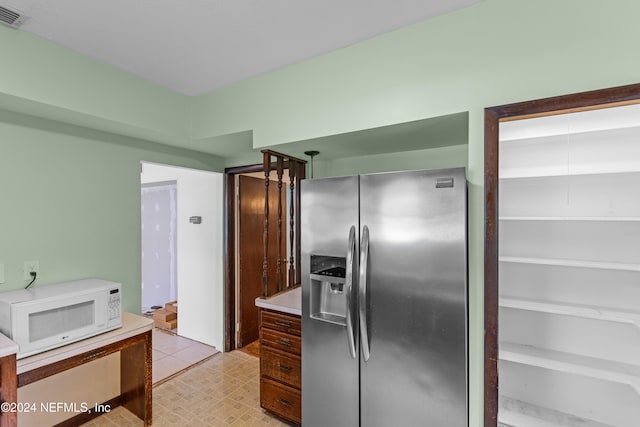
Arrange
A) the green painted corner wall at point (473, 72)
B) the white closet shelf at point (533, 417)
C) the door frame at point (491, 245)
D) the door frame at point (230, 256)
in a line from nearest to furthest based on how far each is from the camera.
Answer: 1. the green painted corner wall at point (473, 72)
2. the door frame at point (491, 245)
3. the white closet shelf at point (533, 417)
4. the door frame at point (230, 256)

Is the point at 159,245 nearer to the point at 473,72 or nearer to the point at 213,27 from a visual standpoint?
the point at 213,27

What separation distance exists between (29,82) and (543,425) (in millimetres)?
3511

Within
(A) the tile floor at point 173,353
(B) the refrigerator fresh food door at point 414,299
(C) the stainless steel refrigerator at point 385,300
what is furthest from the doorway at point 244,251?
(B) the refrigerator fresh food door at point 414,299

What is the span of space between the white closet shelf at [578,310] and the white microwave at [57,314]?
2.50 m

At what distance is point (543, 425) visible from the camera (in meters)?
1.66

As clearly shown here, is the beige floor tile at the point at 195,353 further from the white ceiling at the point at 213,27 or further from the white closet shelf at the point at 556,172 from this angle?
the white closet shelf at the point at 556,172

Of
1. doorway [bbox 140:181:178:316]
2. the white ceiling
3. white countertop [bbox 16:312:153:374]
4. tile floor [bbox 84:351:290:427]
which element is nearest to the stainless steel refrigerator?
tile floor [bbox 84:351:290:427]

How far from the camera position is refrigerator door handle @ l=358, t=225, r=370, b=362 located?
174cm

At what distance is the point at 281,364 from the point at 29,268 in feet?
6.23

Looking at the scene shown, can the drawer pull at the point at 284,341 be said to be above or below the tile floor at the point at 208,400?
above

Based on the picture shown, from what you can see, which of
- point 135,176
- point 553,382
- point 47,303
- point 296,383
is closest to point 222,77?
point 135,176

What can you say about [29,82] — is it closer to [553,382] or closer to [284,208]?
[284,208]

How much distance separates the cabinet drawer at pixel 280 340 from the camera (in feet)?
7.39

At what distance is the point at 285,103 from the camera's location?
90.1 inches
